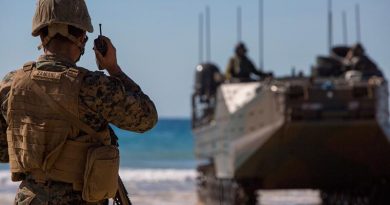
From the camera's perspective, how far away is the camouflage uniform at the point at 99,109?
447 centimetres

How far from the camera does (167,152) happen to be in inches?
2680

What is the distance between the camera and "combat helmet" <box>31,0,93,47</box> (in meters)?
4.54

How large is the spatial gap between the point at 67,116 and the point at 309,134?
9.79 metres

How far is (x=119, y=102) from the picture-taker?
447 cm

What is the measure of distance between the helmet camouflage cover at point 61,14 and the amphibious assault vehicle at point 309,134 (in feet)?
Result: 31.1

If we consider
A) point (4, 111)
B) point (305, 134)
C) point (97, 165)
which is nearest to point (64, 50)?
point (4, 111)

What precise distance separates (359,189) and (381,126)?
88.4 inches

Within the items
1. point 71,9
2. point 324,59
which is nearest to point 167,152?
point 324,59

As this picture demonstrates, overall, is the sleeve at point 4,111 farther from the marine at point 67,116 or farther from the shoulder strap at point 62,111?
the shoulder strap at point 62,111

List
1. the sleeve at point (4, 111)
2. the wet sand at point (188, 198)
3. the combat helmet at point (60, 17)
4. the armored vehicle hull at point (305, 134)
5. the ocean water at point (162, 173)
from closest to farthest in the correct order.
Result: the combat helmet at point (60, 17), the sleeve at point (4, 111), the armored vehicle hull at point (305, 134), the wet sand at point (188, 198), the ocean water at point (162, 173)

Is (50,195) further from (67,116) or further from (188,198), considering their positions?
(188,198)

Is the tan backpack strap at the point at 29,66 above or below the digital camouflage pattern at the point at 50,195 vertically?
above

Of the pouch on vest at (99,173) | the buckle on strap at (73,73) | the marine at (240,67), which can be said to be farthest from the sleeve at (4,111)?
the marine at (240,67)

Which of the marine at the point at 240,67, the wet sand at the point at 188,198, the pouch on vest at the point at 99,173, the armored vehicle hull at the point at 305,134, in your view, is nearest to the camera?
the pouch on vest at the point at 99,173
